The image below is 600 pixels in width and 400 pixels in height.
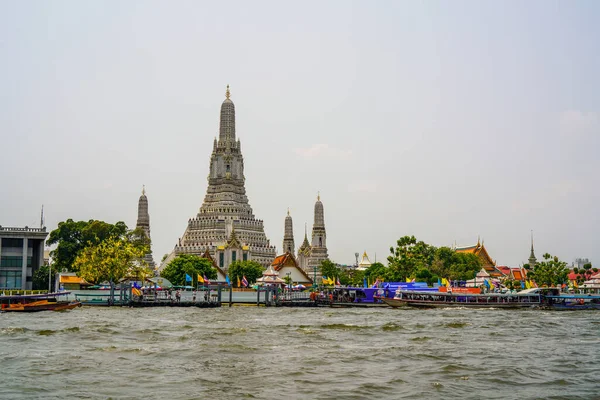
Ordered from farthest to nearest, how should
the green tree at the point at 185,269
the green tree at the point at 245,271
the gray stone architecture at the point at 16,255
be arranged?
1. the green tree at the point at 245,271
2. the green tree at the point at 185,269
3. the gray stone architecture at the point at 16,255

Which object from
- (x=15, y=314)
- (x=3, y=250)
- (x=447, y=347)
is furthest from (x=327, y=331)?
(x=3, y=250)

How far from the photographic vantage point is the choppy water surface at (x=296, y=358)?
2516 centimetres

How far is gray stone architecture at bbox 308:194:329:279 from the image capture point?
6519 inches

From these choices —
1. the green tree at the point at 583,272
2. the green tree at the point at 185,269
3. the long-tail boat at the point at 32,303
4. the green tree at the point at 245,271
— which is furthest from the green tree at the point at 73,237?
the green tree at the point at 583,272

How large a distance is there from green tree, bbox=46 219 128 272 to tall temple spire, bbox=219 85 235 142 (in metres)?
52.0

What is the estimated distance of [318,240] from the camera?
16825 cm

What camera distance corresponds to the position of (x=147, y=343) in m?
37.7

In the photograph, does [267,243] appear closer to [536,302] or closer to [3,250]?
[3,250]

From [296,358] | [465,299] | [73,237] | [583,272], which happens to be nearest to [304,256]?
[73,237]

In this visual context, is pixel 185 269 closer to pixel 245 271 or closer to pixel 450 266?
pixel 245 271

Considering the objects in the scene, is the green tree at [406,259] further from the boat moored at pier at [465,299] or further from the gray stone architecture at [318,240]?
the gray stone architecture at [318,240]

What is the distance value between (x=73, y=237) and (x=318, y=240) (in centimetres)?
6976

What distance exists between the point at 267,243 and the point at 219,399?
13408cm

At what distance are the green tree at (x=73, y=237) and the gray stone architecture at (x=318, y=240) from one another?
6254 cm
